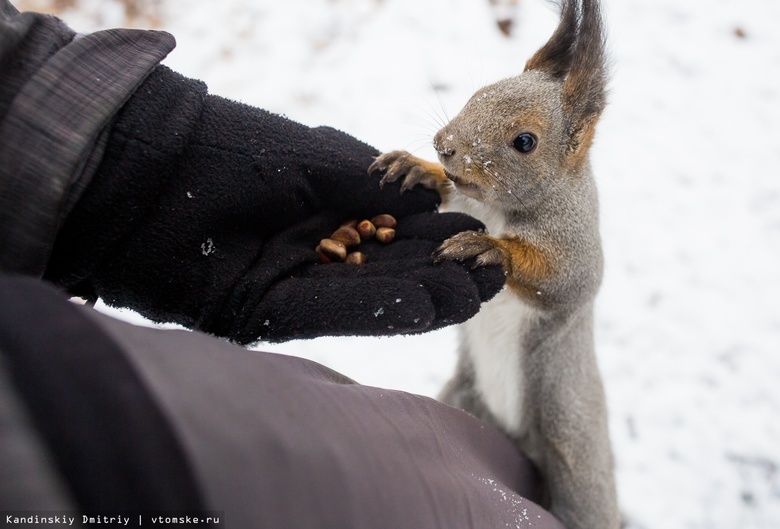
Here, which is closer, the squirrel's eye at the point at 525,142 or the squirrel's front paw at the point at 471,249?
the squirrel's front paw at the point at 471,249

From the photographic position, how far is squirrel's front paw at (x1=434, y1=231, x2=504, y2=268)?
1.33m

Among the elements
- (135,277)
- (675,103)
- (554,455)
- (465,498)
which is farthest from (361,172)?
(675,103)

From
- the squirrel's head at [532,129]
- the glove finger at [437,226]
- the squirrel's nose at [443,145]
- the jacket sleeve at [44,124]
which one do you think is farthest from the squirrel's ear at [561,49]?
the jacket sleeve at [44,124]

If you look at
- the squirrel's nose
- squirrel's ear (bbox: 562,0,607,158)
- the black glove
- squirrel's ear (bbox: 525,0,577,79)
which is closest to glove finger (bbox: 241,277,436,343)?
the black glove

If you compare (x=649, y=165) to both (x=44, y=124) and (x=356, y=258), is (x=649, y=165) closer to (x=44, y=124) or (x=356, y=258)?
(x=356, y=258)

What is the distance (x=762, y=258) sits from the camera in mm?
2740

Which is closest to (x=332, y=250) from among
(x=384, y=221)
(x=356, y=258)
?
(x=356, y=258)

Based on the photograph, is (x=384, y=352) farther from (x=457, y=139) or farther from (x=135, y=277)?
(x=135, y=277)

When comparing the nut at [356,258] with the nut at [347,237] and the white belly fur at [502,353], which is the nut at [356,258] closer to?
the nut at [347,237]

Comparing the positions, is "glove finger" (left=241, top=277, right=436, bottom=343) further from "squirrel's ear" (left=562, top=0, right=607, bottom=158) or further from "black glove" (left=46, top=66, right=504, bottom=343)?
"squirrel's ear" (left=562, top=0, right=607, bottom=158)

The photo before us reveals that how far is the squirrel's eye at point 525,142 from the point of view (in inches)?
56.2

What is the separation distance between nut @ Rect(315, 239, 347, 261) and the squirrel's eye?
0.51 metres

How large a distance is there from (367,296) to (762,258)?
2417 millimetres

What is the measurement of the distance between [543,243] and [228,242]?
2.63 ft
